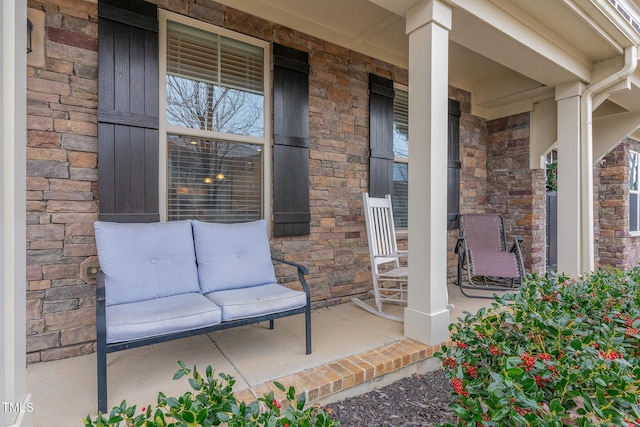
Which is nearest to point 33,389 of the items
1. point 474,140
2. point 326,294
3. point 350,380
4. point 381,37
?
point 350,380

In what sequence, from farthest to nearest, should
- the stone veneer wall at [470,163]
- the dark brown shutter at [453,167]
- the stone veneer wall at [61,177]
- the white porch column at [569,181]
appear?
1. the stone veneer wall at [470,163]
2. the dark brown shutter at [453,167]
3. the white porch column at [569,181]
4. the stone veneer wall at [61,177]

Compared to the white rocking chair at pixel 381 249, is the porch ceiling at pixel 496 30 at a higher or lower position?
higher

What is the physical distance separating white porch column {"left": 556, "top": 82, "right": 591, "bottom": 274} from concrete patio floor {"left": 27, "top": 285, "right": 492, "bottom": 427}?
2.36m

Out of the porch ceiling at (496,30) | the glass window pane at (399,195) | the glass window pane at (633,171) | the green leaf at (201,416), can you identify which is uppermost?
the porch ceiling at (496,30)

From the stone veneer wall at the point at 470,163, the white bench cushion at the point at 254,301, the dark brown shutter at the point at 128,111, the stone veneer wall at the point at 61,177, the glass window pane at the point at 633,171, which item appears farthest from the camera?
the glass window pane at the point at 633,171

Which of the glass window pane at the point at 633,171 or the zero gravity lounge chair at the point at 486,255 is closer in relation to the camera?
the zero gravity lounge chair at the point at 486,255

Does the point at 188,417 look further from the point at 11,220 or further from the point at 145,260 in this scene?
the point at 145,260

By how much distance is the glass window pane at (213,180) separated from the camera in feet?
8.29

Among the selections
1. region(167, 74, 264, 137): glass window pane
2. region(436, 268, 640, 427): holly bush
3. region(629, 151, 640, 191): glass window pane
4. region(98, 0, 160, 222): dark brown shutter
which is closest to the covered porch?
region(98, 0, 160, 222): dark brown shutter

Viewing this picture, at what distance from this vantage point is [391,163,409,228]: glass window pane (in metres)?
3.84

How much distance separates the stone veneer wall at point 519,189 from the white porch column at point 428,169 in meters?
2.79

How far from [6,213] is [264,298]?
128cm

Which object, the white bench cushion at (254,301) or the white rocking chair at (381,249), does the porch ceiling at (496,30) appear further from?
the white bench cushion at (254,301)

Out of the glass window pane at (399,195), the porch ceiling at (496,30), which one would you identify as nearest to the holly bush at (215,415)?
the porch ceiling at (496,30)
